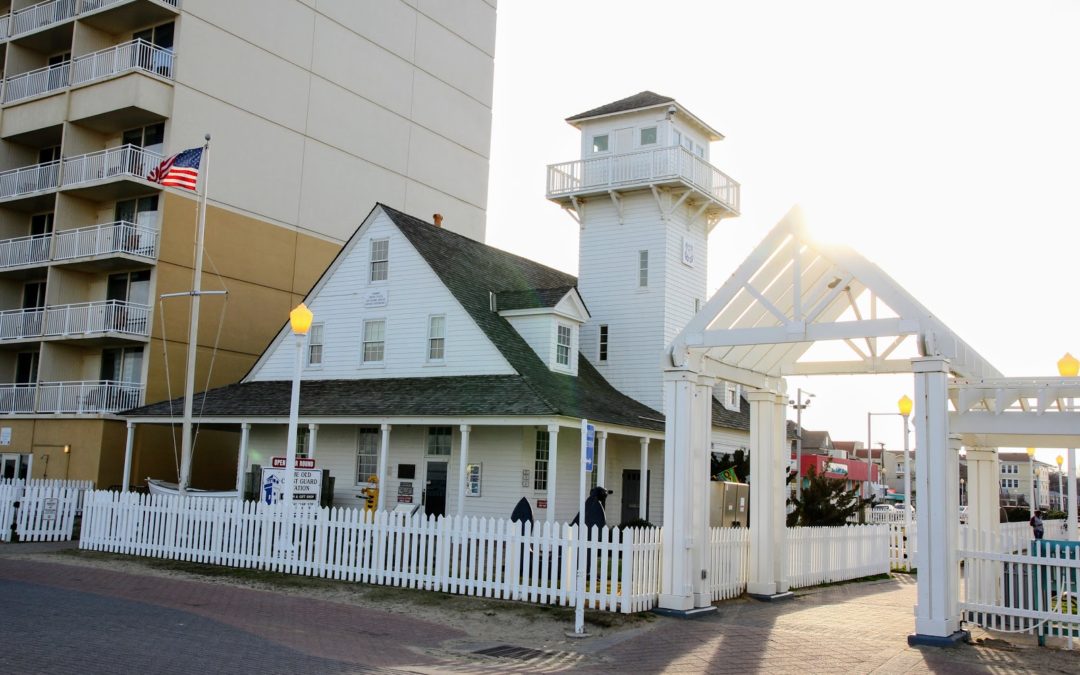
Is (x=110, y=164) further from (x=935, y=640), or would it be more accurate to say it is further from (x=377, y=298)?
(x=935, y=640)

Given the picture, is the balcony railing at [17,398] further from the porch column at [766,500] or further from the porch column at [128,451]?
the porch column at [766,500]

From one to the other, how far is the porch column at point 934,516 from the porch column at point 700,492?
3156mm

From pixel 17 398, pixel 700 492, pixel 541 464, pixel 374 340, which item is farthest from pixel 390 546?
pixel 17 398

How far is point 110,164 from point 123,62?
11.6ft

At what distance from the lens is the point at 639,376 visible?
97.9 ft

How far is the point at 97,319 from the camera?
108 ft

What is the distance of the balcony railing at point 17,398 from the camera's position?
Result: 3419 centimetres

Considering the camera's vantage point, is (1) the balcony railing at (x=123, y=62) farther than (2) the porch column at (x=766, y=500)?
Yes

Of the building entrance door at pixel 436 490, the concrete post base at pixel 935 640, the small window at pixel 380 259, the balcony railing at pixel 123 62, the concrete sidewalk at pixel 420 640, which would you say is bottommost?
the concrete sidewalk at pixel 420 640

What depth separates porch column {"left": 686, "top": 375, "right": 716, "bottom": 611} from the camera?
14.8m

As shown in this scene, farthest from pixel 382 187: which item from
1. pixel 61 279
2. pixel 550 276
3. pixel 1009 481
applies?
pixel 1009 481

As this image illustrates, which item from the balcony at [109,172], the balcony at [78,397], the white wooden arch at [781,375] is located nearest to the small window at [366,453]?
the balcony at [78,397]

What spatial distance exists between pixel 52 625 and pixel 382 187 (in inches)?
1220

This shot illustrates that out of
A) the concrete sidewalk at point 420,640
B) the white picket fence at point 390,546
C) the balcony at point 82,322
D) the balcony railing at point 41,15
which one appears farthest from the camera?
the balcony railing at point 41,15
